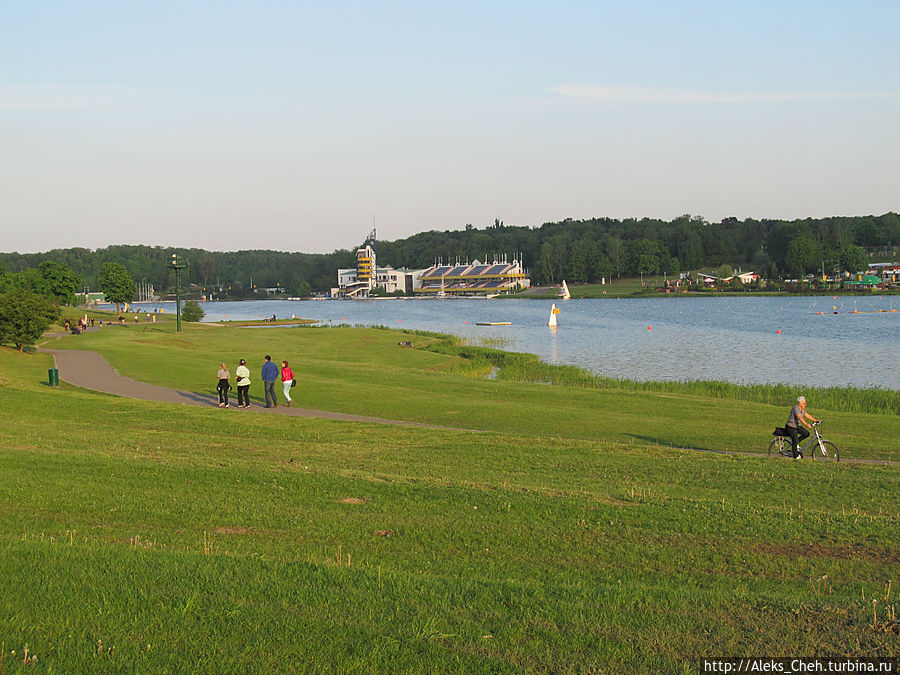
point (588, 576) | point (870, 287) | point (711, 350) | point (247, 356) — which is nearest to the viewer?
point (588, 576)

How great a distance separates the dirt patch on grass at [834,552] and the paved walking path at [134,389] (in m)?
12.9

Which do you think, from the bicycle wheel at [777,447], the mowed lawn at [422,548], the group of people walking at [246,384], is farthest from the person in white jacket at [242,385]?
the bicycle wheel at [777,447]

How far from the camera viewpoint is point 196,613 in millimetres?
6789

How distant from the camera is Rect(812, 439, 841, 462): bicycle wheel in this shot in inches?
754

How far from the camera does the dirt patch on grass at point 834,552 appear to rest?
995 cm

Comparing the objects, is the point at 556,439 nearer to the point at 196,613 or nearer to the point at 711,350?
the point at 196,613

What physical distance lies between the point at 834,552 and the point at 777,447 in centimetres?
1043

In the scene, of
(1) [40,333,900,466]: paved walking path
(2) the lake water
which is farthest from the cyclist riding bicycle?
(2) the lake water

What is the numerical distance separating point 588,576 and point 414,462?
8.04 metres

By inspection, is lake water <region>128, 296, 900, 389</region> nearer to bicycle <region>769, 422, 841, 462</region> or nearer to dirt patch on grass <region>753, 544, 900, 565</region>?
bicycle <region>769, 422, 841, 462</region>

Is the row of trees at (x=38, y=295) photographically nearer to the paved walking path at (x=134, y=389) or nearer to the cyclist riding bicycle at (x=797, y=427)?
the paved walking path at (x=134, y=389)

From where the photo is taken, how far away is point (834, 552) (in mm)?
10125

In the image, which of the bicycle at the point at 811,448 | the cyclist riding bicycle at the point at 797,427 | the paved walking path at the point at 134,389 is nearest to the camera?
the cyclist riding bicycle at the point at 797,427

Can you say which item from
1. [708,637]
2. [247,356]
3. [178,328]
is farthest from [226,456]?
[178,328]
